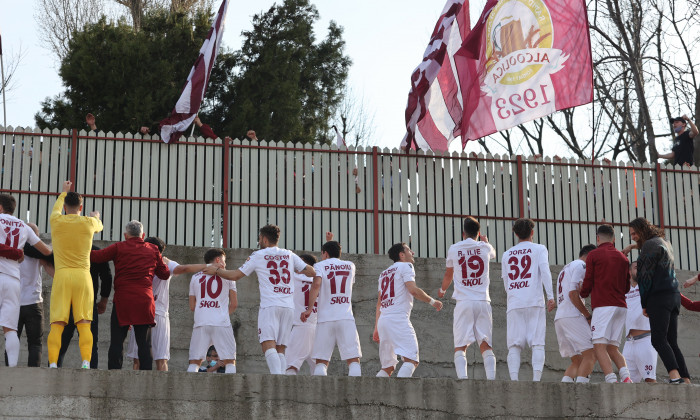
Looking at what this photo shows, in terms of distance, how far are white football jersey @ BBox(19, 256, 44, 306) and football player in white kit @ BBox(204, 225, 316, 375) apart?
1739 mm

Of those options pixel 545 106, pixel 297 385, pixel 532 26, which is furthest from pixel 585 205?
pixel 297 385

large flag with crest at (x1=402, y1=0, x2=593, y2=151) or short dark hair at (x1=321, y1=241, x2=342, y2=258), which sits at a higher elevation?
large flag with crest at (x1=402, y1=0, x2=593, y2=151)

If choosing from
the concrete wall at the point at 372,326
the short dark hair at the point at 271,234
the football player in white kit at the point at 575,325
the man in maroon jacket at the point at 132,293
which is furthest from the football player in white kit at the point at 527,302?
the man in maroon jacket at the point at 132,293

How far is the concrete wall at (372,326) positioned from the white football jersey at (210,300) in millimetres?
2190

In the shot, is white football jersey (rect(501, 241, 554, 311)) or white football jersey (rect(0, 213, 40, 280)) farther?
white football jersey (rect(501, 241, 554, 311))

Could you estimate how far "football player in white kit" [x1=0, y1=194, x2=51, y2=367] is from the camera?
9578 mm

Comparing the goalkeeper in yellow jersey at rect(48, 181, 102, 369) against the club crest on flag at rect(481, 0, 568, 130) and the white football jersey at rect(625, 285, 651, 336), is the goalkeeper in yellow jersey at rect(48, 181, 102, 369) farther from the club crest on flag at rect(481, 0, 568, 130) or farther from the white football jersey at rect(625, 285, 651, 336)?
the club crest on flag at rect(481, 0, 568, 130)

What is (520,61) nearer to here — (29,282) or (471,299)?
(471,299)

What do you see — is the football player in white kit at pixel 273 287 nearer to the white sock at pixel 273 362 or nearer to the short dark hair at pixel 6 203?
the white sock at pixel 273 362

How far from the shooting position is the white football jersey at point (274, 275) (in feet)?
34.3

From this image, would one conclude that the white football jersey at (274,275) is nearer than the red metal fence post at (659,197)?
Yes

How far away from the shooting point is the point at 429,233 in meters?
15.3

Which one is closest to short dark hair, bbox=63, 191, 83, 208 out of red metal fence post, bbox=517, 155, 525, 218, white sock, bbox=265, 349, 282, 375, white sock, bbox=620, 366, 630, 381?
white sock, bbox=265, 349, 282, 375

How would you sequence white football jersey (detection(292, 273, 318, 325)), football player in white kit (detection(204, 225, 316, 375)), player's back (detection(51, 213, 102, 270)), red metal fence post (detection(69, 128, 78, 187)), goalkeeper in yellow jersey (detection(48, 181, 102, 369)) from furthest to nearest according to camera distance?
red metal fence post (detection(69, 128, 78, 187)), white football jersey (detection(292, 273, 318, 325)), football player in white kit (detection(204, 225, 316, 375)), player's back (detection(51, 213, 102, 270)), goalkeeper in yellow jersey (detection(48, 181, 102, 369))
